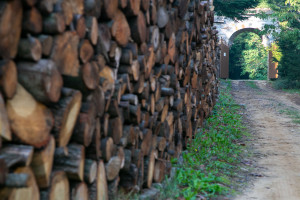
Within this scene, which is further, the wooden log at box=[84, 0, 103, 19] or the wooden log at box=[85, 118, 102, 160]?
the wooden log at box=[85, 118, 102, 160]

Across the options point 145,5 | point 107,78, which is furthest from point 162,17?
point 107,78

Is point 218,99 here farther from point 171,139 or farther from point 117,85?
point 117,85

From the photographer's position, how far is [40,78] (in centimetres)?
175

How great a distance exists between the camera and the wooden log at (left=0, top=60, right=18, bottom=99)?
5.04 feet

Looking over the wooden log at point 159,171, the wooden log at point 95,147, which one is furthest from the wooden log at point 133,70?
the wooden log at point 159,171

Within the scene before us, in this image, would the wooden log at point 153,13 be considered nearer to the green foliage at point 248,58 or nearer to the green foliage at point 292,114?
the green foliage at point 292,114

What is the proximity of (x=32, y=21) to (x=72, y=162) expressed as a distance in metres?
0.78

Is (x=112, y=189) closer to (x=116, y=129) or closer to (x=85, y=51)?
(x=116, y=129)

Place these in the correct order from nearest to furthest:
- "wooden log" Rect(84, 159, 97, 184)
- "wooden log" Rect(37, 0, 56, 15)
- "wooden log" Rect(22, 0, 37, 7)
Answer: "wooden log" Rect(22, 0, 37, 7) < "wooden log" Rect(37, 0, 56, 15) < "wooden log" Rect(84, 159, 97, 184)

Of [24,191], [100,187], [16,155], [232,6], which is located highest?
[232,6]

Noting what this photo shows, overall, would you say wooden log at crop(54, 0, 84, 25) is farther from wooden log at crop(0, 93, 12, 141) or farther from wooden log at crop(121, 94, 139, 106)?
wooden log at crop(121, 94, 139, 106)

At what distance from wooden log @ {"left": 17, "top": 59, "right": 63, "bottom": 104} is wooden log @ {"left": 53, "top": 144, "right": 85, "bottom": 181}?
1.24ft

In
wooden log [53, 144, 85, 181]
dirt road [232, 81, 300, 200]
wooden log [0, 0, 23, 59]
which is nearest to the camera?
wooden log [0, 0, 23, 59]

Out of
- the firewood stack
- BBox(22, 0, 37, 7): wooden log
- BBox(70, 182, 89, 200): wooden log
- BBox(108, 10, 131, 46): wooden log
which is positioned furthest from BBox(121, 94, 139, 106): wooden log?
BBox(22, 0, 37, 7): wooden log
